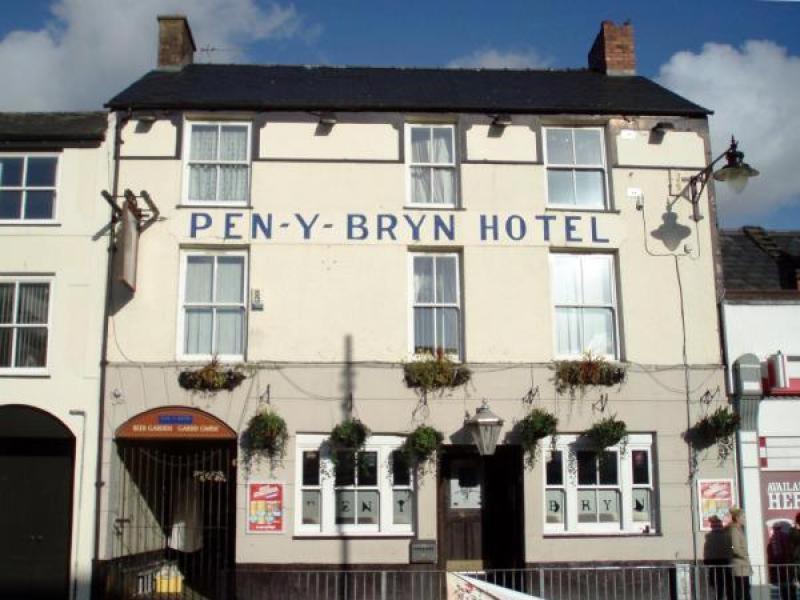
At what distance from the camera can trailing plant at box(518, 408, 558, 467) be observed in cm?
1282

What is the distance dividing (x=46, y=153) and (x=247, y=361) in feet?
16.5

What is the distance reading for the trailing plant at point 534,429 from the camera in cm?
1282

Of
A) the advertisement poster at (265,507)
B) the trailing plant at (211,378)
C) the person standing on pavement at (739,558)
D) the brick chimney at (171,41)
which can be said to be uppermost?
the brick chimney at (171,41)

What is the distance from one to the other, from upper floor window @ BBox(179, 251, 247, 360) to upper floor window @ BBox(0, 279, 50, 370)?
225 cm

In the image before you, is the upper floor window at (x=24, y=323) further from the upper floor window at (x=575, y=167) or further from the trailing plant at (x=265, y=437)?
the upper floor window at (x=575, y=167)

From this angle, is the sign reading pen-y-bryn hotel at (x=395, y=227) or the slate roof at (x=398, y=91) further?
the slate roof at (x=398, y=91)

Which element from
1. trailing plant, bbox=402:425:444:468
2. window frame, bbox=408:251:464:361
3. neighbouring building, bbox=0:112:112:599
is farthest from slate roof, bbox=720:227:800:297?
neighbouring building, bbox=0:112:112:599

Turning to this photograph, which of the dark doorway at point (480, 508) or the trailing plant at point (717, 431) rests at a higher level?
the trailing plant at point (717, 431)

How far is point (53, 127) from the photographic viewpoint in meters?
14.1

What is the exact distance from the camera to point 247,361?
1330cm

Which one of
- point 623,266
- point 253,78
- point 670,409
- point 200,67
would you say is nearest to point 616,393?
point 670,409

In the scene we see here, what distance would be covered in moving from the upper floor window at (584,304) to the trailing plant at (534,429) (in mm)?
1261

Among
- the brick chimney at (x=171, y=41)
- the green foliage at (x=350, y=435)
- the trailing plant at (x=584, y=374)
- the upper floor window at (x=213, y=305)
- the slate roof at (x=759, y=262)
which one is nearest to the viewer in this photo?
the green foliage at (x=350, y=435)

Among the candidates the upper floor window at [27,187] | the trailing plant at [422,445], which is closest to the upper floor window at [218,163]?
the upper floor window at [27,187]
